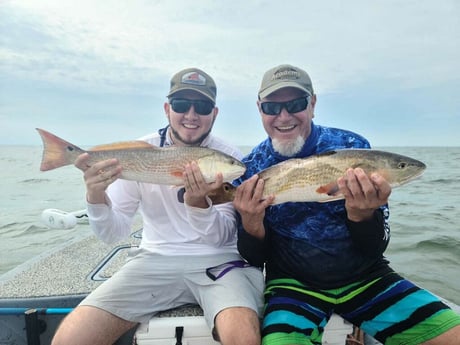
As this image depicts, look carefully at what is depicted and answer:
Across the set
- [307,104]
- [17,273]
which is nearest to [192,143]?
[307,104]

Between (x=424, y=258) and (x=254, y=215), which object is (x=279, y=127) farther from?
(x=424, y=258)

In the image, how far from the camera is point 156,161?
308 cm

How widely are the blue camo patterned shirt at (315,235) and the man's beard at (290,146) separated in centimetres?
5

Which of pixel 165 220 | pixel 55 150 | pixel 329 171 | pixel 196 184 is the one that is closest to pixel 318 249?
pixel 329 171

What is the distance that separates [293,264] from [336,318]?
1.69ft

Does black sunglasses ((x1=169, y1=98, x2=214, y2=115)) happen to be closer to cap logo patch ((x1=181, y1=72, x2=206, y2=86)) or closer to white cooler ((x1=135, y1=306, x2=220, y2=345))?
cap logo patch ((x1=181, y1=72, x2=206, y2=86))

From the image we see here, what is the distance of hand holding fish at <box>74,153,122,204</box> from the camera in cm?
293

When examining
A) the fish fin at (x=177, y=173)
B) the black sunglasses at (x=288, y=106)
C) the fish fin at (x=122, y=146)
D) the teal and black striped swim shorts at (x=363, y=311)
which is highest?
the black sunglasses at (x=288, y=106)

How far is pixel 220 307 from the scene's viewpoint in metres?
2.63

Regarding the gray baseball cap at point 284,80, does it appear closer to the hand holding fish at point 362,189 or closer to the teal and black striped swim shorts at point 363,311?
the hand holding fish at point 362,189

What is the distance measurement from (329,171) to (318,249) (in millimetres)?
682

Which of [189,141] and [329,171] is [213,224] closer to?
[189,141]

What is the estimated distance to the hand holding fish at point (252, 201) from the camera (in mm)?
2783

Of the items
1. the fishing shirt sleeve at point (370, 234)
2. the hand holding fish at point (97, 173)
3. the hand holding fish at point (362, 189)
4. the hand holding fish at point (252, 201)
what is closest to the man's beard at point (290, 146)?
the hand holding fish at point (252, 201)
